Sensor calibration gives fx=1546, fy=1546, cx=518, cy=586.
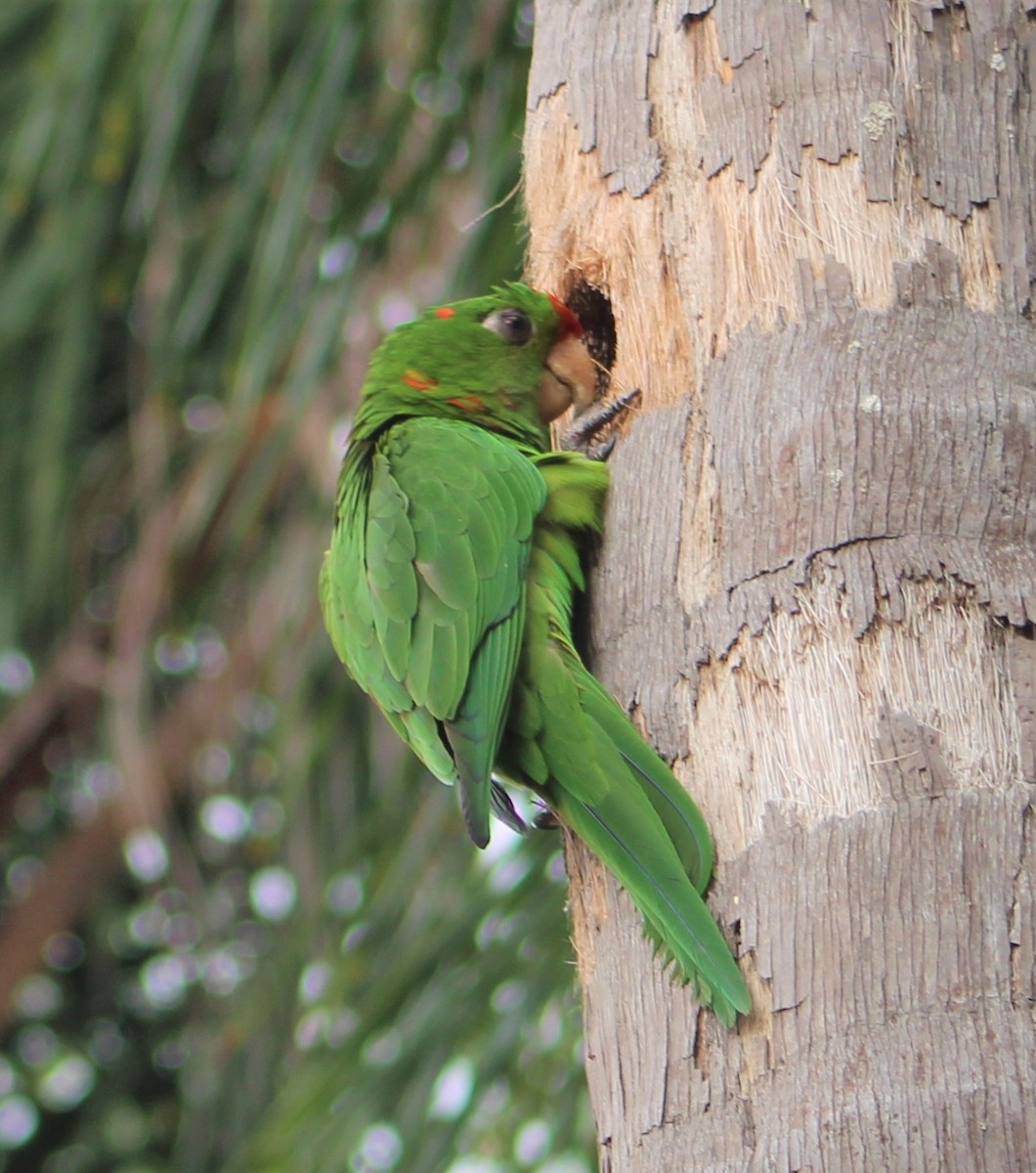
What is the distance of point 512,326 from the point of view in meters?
2.31

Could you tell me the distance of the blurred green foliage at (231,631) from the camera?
109 inches

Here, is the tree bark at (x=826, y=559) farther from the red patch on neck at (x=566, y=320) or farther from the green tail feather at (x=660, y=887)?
the red patch on neck at (x=566, y=320)

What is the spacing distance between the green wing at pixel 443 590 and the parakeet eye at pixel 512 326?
239mm

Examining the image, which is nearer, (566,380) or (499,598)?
(499,598)

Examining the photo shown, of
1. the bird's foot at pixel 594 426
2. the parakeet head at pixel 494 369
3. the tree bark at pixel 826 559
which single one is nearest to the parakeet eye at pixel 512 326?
the parakeet head at pixel 494 369

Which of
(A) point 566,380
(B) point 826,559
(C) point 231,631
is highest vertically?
(B) point 826,559

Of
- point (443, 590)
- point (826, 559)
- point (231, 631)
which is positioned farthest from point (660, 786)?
point (231, 631)

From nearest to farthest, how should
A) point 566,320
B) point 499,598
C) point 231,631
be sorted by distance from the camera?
point 499,598 < point 566,320 < point 231,631

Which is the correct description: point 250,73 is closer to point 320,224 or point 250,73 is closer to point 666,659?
point 320,224

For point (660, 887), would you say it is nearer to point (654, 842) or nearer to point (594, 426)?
point (654, 842)

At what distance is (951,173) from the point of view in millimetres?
1701

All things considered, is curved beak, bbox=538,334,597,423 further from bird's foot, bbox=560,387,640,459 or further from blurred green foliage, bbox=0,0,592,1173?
blurred green foliage, bbox=0,0,592,1173

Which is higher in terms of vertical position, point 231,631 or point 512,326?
point 512,326

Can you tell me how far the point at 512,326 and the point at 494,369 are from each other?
7cm
